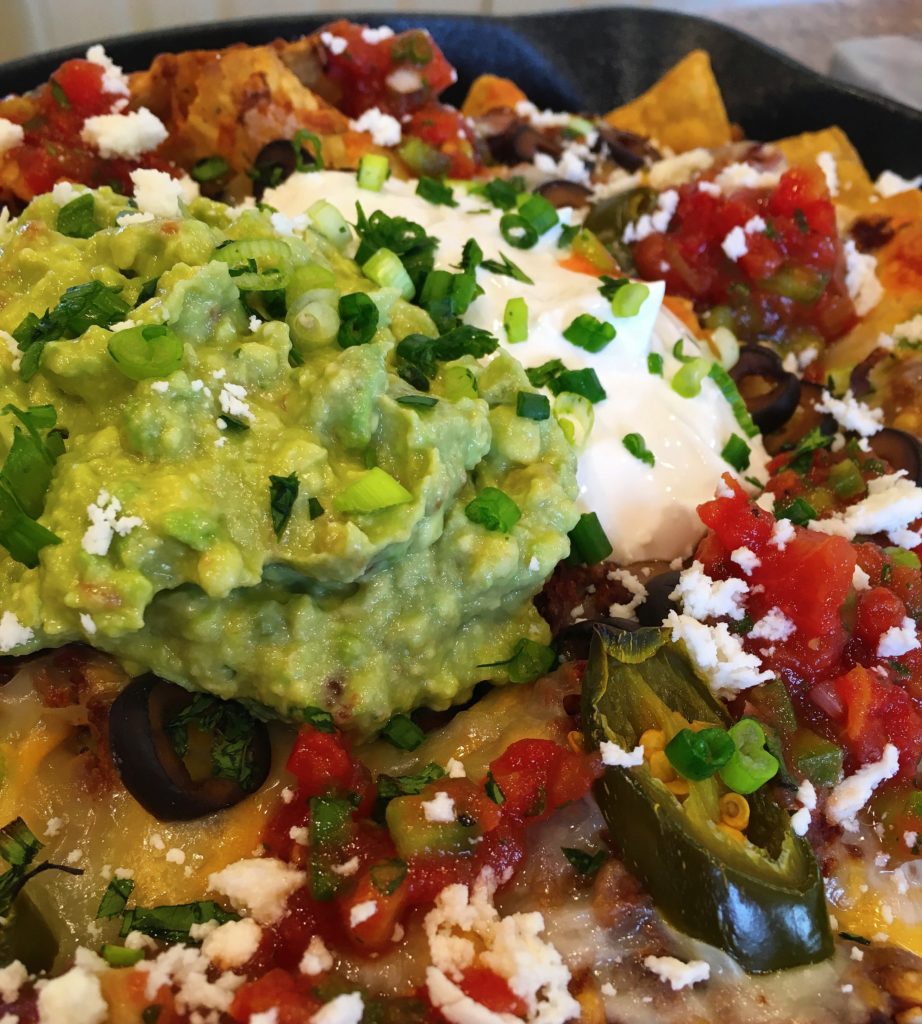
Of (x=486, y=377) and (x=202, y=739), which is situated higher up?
(x=486, y=377)

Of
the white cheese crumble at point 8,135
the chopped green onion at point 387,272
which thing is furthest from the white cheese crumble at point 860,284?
the white cheese crumble at point 8,135

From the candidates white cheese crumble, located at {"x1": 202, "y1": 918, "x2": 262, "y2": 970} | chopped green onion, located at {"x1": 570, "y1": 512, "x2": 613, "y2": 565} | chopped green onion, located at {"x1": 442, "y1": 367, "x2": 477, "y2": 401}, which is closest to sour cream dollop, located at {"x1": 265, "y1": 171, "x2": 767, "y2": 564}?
chopped green onion, located at {"x1": 570, "y1": 512, "x2": 613, "y2": 565}

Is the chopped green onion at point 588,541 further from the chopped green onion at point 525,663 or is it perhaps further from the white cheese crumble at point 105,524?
the white cheese crumble at point 105,524

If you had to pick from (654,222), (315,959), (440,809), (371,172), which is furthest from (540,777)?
(654,222)

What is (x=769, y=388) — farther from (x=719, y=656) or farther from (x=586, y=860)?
(x=586, y=860)

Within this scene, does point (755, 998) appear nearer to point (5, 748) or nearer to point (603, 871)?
point (603, 871)

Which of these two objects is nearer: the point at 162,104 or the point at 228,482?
the point at 228,482

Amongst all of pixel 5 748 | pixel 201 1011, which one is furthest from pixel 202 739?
pixel 201 1011

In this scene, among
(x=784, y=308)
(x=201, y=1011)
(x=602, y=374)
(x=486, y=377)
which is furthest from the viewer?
(x=784, y=308)

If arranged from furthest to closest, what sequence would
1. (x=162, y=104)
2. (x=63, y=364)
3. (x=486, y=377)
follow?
(x=162, y=104)
(x=486, y=377)
(x=63, y=364)
